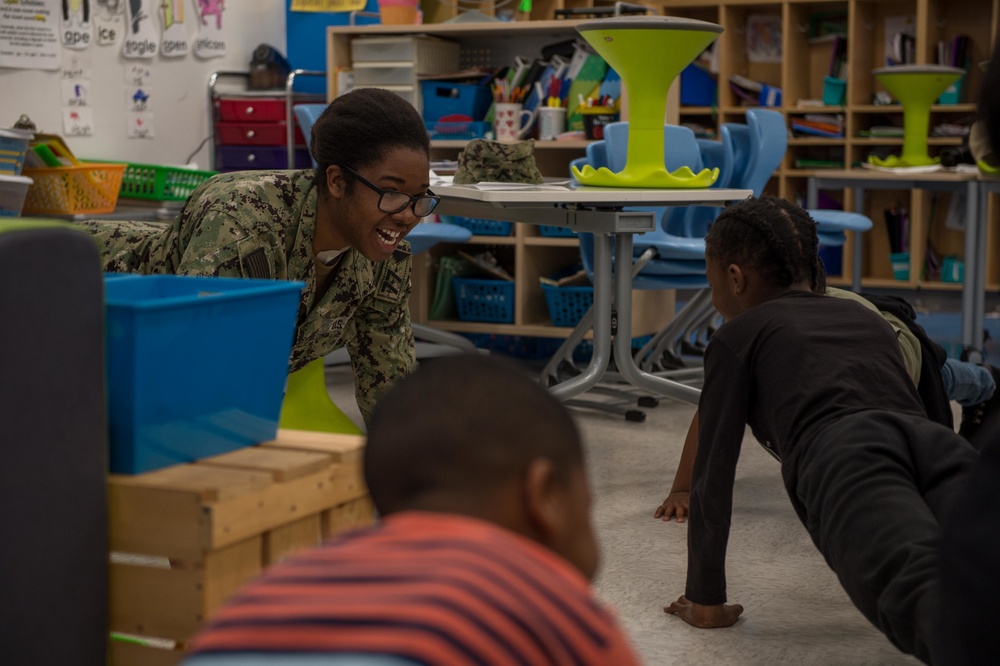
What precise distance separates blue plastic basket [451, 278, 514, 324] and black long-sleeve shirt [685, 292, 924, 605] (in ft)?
8.59

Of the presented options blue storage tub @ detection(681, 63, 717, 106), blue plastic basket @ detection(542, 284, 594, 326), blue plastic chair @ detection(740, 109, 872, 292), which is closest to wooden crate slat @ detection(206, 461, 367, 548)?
blue plastic chair @ detection(740, 109, 872, 292)

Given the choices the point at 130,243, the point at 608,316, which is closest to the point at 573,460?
the point at 130,243

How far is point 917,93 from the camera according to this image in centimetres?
546

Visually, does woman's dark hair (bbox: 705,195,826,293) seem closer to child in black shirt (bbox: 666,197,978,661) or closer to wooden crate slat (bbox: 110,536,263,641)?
child in black shirt (bbox: 666,197,978,661)

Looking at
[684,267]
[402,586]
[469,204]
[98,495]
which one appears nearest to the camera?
[402,586]

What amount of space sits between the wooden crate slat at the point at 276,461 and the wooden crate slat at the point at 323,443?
1cm

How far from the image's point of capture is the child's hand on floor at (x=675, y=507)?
2.74 meters

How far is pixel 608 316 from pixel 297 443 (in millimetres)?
2157

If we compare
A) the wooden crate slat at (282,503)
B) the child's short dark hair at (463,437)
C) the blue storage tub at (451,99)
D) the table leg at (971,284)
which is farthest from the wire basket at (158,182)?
the child's short dark hair at (463,437)

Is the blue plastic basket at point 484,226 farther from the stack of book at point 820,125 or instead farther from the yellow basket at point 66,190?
the stack of book at point 820,125

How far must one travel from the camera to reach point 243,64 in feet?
17.3

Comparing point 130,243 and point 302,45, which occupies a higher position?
point 302,45

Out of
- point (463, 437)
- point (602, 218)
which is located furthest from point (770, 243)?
point (463, 437)

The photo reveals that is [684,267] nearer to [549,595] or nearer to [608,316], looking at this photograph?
[608,316]
